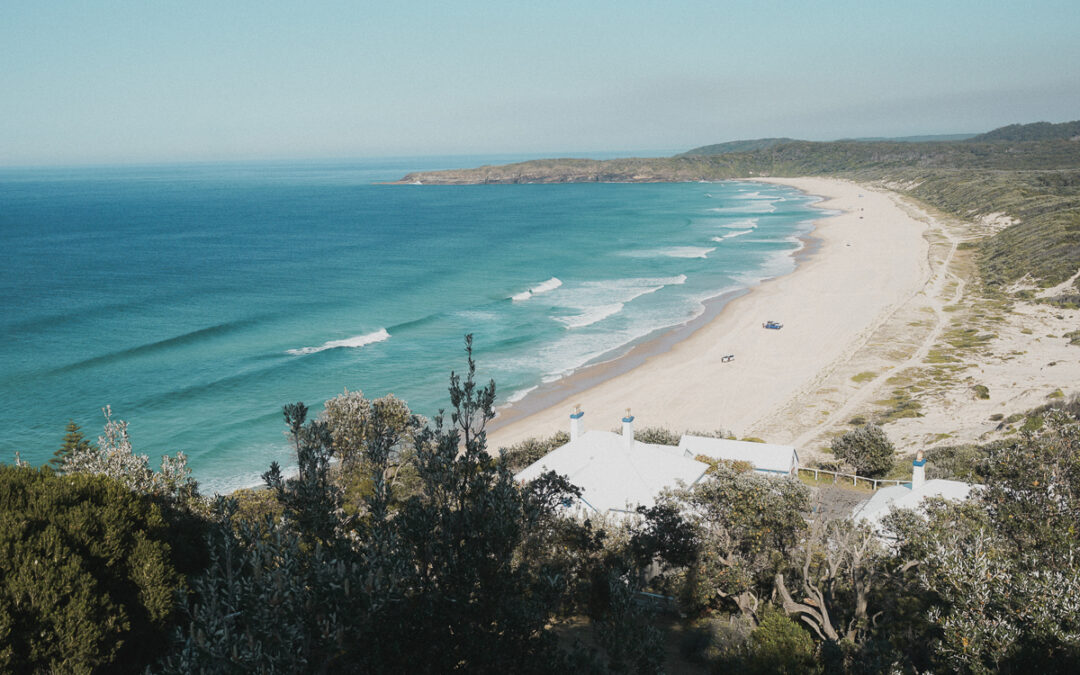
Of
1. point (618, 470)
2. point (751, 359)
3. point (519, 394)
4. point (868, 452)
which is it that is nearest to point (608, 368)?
point (519, 394)

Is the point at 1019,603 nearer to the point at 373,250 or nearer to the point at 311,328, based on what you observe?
the point at 311,328

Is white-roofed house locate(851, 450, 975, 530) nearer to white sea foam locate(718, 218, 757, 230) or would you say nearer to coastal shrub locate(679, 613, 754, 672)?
coastal shrub locate(679, 613, 754, 672)

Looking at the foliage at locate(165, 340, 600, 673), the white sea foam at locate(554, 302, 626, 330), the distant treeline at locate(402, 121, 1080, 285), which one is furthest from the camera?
the distant treeline at locate(402, 121, 1080, 285)

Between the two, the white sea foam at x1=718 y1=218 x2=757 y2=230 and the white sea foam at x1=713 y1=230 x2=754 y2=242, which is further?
the white sea foam at x1=718 y1=218 x2=757 y2=230

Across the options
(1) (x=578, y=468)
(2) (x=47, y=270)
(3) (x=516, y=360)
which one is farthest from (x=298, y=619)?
(2) (x=47, y=270)

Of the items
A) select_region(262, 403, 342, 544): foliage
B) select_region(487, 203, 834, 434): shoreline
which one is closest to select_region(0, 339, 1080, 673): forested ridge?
select_region(262, 403, 342, 544): foliage

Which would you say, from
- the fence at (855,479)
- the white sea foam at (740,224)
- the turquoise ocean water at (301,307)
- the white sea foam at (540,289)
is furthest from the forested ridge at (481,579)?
the white sea foam at (740,224)

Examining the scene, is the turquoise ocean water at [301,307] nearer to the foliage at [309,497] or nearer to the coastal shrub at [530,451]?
the coastal shrub at [530,451]
